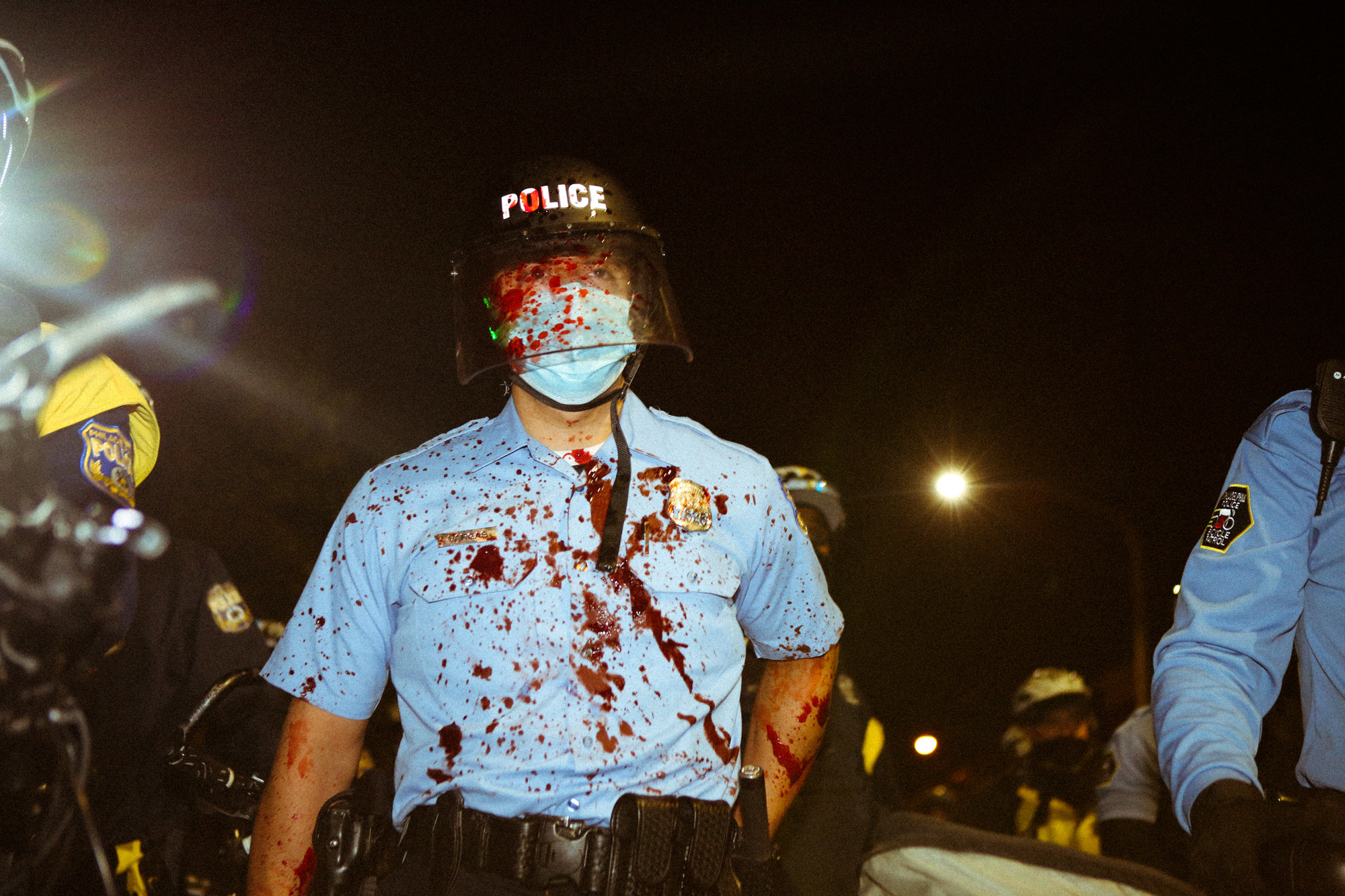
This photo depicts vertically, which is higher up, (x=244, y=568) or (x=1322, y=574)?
(x=244, y=568)

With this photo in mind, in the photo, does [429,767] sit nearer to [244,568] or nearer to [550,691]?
[550,691]

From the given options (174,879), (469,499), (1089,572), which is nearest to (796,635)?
(469,499)

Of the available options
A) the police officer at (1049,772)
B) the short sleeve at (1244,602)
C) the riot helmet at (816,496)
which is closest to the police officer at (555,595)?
the short sleeve at (1244,602)

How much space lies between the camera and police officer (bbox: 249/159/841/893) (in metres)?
2.16

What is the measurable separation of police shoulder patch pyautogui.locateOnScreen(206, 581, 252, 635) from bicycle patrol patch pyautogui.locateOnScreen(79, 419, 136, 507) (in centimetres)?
158

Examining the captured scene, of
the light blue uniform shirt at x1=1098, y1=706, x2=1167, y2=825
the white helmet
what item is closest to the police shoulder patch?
the light blue uniform shirt at x1=1098, y1=706, x2=1167, y2=825

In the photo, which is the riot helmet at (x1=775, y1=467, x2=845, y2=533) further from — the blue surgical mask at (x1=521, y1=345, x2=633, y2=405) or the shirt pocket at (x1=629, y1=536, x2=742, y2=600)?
the blue surgical mask at (x1=521, y1=345, x2=633, y2=405)

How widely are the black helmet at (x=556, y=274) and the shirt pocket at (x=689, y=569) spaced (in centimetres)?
57

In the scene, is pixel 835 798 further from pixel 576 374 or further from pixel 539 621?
pixel 576 374

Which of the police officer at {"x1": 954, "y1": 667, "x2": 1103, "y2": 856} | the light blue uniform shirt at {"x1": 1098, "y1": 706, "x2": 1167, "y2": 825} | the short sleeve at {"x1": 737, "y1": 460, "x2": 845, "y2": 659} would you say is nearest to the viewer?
the short sleeve at {"x1": 737, "y1": 460, "x2": 845, "y2": 659}

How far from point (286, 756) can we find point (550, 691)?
0.73 m

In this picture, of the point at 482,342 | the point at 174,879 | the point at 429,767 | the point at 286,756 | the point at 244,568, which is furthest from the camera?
the point at 244,568

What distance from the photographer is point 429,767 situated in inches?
85.4

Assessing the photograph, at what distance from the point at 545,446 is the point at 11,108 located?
1.38m
